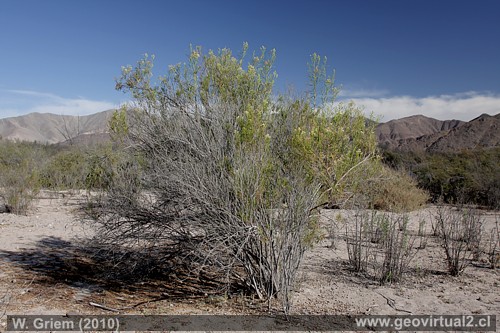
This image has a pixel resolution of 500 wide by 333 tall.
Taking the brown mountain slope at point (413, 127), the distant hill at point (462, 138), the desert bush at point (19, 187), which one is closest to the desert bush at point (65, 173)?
the desert bush at point (19, 187)

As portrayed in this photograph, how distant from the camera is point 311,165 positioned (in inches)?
185

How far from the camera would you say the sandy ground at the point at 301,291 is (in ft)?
16.3

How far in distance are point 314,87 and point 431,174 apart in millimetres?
17748

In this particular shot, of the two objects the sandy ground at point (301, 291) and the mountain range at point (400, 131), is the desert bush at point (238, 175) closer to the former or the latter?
the sandy ground at point (301, 291)

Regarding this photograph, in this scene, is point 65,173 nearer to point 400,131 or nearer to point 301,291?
point 301,291

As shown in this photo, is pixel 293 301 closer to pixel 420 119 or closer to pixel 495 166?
pixel 495 166

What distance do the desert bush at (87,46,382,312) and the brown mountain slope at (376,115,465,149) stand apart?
8787cm

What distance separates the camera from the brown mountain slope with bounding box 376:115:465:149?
90875 millimetres

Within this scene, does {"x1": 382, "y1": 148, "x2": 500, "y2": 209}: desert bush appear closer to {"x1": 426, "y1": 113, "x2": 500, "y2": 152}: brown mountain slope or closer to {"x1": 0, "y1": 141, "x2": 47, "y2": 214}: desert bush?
{"x1": 0, "y1": 141, "x2": 47, "y2": 214}: desert bush

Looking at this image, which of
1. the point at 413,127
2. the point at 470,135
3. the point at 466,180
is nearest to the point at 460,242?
the point at 466,180

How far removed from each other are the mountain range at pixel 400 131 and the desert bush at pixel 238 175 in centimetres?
197

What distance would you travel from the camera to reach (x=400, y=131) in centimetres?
9212

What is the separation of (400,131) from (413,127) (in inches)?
285

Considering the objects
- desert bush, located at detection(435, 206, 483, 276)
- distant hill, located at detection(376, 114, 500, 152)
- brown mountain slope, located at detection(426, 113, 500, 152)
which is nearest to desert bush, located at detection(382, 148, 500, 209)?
desert bush, located at detection(435, 206, 483, 276)
